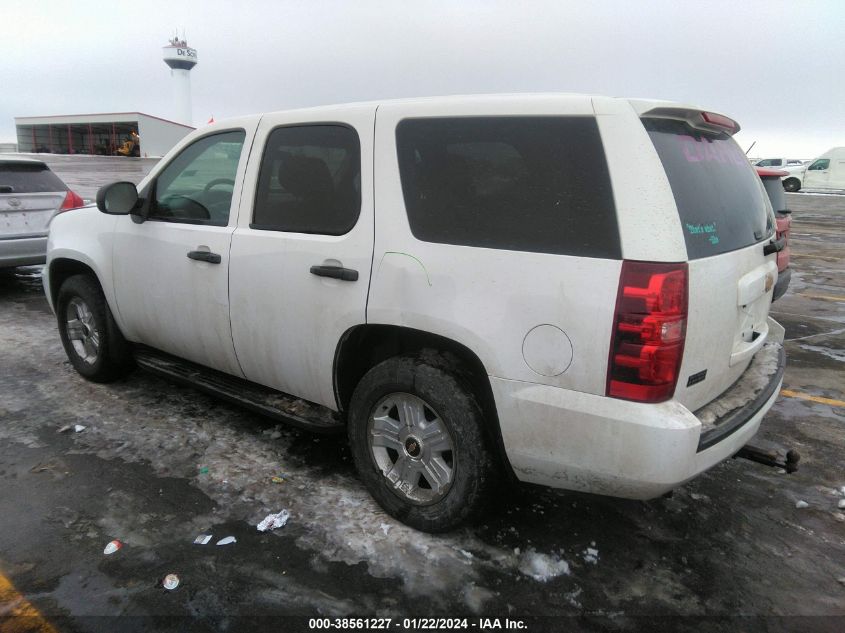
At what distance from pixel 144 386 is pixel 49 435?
869 mm

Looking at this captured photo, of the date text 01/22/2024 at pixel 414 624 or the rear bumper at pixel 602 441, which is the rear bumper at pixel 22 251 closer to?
the date text 01/22/2024 at pixel 414 624

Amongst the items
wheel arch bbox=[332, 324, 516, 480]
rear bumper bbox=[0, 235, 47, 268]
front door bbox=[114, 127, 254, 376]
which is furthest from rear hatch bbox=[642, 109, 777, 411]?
rear bumper bbox=[0, 235, 47, 268]

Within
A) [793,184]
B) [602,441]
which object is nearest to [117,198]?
[602,441]

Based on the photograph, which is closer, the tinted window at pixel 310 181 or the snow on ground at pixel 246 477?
the snow on ground at pixel 246 477

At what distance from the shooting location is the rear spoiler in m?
2.35

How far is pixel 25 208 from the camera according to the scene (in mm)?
7113

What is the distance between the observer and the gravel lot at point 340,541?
2426mm

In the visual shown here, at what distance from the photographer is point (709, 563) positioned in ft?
9.00

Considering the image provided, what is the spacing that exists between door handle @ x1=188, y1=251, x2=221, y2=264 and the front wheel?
116 centimetres

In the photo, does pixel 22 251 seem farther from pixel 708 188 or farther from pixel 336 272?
pixel 708 188

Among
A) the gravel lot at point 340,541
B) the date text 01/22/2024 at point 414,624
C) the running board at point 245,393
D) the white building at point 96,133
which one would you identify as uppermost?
the white building at point 96,133

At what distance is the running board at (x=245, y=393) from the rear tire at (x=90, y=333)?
272 millimetres

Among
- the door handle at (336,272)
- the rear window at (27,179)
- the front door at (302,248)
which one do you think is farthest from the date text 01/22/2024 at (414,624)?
the rear window at (27,179)

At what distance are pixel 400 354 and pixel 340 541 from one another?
907 millimetres
